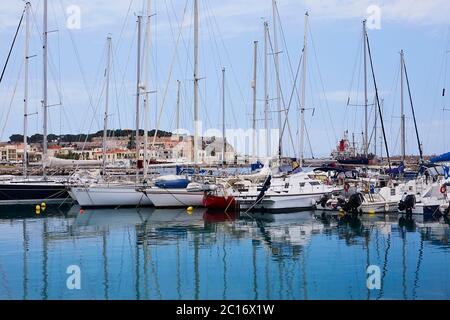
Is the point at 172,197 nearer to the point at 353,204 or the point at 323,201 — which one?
the point at 323,201

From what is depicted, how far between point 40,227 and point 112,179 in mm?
13422

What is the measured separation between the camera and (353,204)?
34.5m

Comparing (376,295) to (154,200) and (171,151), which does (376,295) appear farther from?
(171,151)

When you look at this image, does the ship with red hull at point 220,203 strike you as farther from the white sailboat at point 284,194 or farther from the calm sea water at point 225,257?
the calm sea water at point 225,257

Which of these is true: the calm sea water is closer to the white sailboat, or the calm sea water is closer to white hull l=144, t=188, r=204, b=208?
the white sailboat

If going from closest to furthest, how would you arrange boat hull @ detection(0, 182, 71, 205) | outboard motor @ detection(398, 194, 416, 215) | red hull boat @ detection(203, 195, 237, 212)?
1. outboard motor @ detection(398, 194, 416, 215)
2. red hull boat @ detection(203, 195, 237, 212)
3. boat hull @ detection(0, 182, 71, 205)

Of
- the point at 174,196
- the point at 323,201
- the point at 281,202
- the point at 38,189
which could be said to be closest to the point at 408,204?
the point at 323,201

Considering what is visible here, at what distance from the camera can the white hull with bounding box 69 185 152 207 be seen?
→ 3956 centimetres

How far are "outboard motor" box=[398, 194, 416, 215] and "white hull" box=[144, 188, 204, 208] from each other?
1216 cm

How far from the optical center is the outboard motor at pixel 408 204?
33.5 meters

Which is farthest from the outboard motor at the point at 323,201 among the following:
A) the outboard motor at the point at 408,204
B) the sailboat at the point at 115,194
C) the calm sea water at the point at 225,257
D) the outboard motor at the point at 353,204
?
the sailboat at the point at 115,194

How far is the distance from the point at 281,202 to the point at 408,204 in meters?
7.46

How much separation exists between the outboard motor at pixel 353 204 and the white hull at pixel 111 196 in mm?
12911

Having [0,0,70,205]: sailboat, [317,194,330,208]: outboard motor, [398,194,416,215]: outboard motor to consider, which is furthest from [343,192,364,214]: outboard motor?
[0,0,70,205]: sailboat
